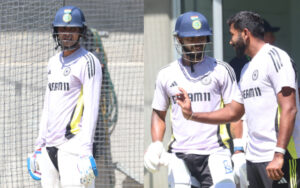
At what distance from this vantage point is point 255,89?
14.5 feet

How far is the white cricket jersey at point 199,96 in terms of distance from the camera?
15.5ft

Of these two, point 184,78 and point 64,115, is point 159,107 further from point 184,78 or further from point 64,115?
point 64,115

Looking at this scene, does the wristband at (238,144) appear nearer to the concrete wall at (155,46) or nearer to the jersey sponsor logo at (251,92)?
the jersey sponsor logo at (251,92)

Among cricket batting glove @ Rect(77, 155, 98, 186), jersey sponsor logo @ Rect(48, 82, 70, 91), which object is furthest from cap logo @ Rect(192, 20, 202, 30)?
cricket batting glove @ Rect(77, 155, 98, 186)

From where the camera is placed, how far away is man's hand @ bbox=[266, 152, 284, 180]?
13.6 feet

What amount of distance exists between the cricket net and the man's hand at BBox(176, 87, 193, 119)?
9.94 feet

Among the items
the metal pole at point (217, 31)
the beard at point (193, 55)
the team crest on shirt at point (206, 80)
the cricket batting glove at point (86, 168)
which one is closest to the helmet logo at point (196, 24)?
the beard at point (193, 55)

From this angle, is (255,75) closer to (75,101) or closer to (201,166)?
(201,166)

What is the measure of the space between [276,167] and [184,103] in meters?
0.76

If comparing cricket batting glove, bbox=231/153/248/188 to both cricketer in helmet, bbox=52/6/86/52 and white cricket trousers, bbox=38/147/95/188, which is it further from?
cricketer in helmet, bbox=52/6/86/52

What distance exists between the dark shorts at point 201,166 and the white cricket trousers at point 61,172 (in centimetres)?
87

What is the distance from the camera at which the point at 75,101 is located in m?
5.14

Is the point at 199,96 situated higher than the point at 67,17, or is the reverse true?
the point at 67,17

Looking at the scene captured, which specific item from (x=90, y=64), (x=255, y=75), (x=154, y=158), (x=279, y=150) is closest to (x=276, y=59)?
(x=255, y=75)
